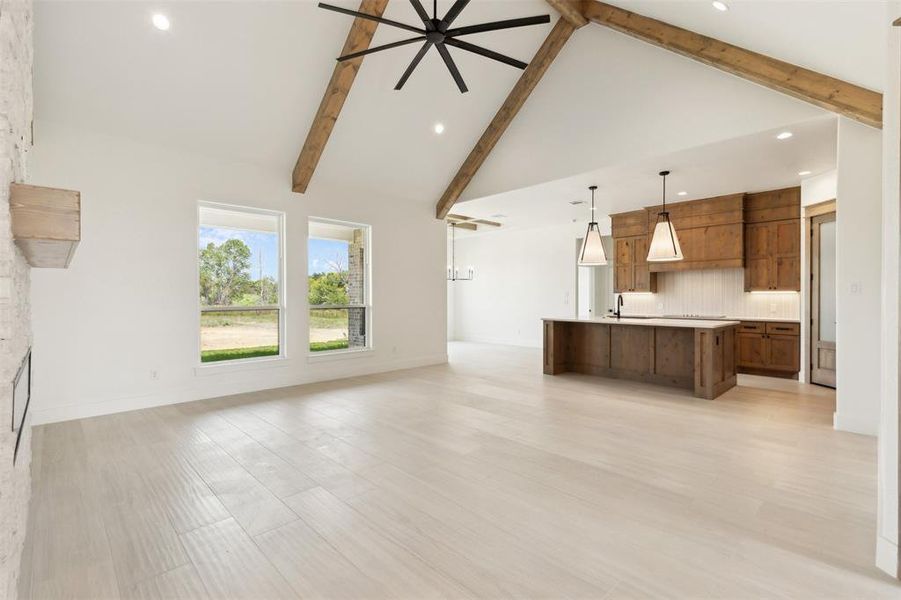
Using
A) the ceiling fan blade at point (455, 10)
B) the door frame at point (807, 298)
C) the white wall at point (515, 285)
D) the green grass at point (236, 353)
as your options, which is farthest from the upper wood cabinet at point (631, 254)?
the green grass at point (236, 353)

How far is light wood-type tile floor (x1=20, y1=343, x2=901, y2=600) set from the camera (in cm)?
189

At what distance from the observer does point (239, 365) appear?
18.0 feet

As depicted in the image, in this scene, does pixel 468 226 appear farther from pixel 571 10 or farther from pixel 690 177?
pixel 571 10

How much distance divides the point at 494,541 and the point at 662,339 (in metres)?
4.60

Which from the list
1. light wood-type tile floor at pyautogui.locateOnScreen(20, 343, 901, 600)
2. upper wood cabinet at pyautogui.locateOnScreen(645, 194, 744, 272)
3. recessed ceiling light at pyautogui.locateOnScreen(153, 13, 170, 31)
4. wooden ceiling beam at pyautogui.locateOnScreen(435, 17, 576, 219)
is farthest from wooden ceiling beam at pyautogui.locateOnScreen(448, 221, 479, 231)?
recessed ceiling light at pyautogui.locateOnScreen(153, 13, 170, 31)

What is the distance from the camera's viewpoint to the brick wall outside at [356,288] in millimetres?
6883

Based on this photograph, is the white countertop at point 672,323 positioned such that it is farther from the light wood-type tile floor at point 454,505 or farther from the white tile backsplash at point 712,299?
the white tile backsplash at point 712,299

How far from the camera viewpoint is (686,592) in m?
1.79

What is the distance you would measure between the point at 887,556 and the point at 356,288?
20.6 ft

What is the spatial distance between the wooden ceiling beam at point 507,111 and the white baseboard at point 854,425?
520 cm

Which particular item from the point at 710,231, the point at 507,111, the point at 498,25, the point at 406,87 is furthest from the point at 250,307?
the point at 710,231

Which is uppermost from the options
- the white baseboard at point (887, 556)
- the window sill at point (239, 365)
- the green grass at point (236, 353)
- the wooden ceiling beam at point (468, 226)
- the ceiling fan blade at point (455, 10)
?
the ceiling fan blade at point (455, 10)

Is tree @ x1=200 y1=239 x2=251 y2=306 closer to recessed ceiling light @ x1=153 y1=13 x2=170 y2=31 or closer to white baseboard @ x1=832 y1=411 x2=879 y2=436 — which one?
recessed ceiling light @ x1=153 y1=13 x2=170 y2=31

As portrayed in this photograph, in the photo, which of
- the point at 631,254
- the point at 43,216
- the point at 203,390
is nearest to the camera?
the point at 43,216
